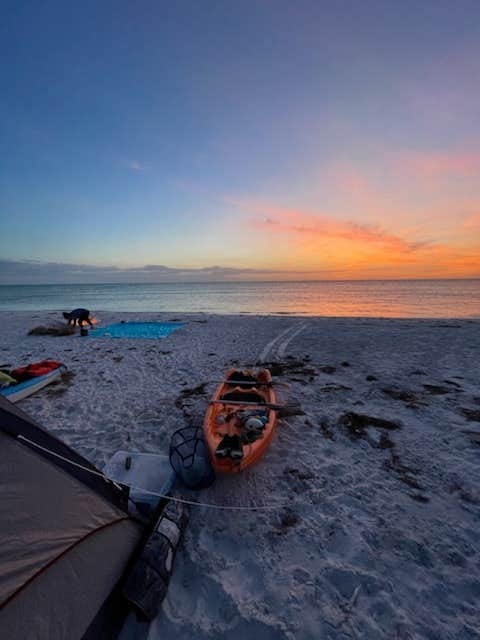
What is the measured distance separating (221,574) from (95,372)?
810cm

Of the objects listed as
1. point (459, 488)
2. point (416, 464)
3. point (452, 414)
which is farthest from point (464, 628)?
point (452, 414)

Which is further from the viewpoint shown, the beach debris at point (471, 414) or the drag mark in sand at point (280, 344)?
the drag mark in sand at point (280, 344)

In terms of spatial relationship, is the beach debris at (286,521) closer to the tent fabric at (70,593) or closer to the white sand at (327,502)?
the white sand at (327,502)

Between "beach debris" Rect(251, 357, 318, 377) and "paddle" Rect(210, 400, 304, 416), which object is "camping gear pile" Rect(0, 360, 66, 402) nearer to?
"paddle" Rect(210, 400, 304, 416)

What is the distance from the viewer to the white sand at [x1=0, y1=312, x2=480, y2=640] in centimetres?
283

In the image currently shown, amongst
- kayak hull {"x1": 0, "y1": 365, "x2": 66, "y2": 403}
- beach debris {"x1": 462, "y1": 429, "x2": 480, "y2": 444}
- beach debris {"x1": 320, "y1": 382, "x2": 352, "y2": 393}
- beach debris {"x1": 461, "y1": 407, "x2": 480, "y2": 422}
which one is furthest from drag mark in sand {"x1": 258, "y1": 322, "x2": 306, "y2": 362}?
kayak hull {"x1": 0, "y1": 365, "x2": 66, "y2": 403}

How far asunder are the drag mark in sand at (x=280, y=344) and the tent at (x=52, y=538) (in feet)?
29.5

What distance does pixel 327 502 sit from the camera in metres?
4.21

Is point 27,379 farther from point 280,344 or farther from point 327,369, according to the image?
point 280,344

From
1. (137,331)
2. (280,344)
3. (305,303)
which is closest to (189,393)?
(280,344)

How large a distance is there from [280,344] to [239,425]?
887cm

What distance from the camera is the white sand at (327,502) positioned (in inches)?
111

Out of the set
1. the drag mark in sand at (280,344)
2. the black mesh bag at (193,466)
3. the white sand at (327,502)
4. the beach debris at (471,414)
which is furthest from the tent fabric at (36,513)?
the drag mark in sand at (280,344)

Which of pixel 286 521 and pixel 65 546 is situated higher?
pixel 65 546
